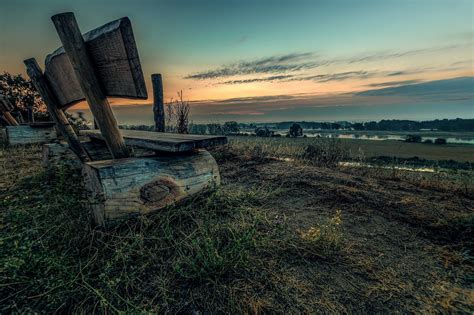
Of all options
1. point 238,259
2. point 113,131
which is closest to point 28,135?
point 113,131

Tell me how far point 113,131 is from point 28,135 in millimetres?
8627

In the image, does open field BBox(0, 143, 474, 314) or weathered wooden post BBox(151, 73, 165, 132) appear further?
weathered wooden post BBox(151, 73, 165, 132)

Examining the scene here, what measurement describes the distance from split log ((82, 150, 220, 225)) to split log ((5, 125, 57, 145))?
8297 millimetres

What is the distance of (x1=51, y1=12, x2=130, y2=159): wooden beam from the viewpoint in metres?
1.82

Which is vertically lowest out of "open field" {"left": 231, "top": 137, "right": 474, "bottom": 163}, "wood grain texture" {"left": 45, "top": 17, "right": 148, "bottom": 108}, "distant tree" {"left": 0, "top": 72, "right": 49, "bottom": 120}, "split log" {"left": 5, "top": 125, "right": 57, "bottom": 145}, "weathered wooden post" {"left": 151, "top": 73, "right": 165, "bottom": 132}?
"open field" {"left": 231, "top": 137, "right": 474, "bottom": 163}

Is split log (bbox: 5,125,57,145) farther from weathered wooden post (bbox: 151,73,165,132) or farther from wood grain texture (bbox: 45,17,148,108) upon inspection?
wood grain texture (bbox: 45,17,148,108)

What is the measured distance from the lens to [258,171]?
506 centimetres

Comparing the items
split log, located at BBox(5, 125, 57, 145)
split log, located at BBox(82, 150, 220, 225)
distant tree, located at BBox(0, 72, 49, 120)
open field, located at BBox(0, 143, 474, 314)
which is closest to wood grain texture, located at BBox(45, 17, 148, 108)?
split log, located at BBox(82, 150, 220, 225)

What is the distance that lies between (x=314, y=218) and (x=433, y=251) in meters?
1.12

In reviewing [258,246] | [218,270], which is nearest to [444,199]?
[258,246]

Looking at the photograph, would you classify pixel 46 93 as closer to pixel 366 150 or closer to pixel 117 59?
pixel 117 59

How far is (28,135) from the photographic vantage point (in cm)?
827

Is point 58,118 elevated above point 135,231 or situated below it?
above

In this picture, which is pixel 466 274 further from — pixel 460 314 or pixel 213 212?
pixel 213 212
